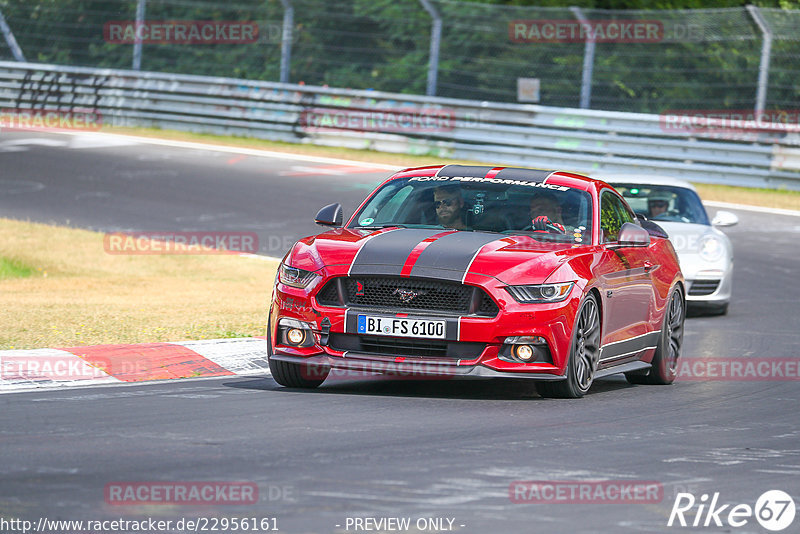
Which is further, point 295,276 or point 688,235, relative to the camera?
point 688,235

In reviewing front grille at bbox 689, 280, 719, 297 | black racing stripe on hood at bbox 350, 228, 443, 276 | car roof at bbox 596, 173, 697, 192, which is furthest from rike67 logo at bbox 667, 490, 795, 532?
car roof at bbox 596, 173, 697, 192

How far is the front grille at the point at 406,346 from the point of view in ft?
27.0

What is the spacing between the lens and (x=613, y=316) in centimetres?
922

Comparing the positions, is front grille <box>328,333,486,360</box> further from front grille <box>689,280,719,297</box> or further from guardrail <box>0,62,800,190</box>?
guardrail <box>0,62,800,190</box>

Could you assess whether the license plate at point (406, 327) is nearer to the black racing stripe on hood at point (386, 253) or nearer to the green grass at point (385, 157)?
the black racing stripe on hood at point (386, 253)

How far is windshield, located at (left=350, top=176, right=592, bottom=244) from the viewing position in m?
9.25

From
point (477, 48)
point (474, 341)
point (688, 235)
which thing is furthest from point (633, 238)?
point (477, 48)

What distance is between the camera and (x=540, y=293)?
830 cm

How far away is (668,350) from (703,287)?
13.9 ft

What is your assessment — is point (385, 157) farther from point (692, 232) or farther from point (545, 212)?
point (545, 212)

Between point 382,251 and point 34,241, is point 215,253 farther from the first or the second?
point 382,251

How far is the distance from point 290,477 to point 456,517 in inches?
36.2

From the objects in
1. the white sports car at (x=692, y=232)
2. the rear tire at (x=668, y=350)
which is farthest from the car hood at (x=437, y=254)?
the white sports car at (x=692, y=232)

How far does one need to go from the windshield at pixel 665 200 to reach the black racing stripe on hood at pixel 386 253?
6985mm
